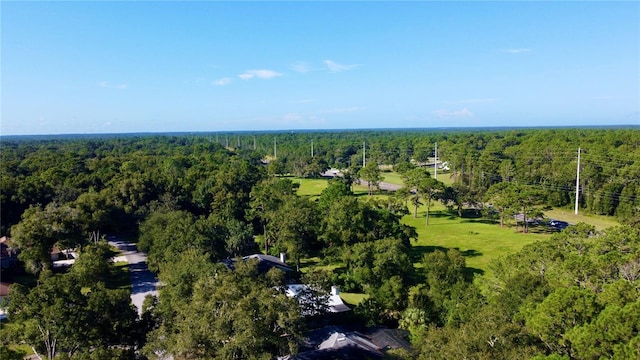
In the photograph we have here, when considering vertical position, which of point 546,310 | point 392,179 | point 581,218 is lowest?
point 581,218

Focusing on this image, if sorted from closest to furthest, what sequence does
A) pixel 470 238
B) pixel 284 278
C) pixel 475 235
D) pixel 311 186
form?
pixel 284 278 → pixel 470 238 → pixel 475 235 → pixel 311 186

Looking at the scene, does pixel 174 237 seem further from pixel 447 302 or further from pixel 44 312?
pixel 447 302

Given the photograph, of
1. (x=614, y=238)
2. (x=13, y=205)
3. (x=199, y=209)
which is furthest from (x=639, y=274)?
(x=13, y=205)

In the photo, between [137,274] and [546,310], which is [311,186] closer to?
[137,274]

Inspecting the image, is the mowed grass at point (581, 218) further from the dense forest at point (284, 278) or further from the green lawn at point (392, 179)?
the green lawn at point (392, 179)

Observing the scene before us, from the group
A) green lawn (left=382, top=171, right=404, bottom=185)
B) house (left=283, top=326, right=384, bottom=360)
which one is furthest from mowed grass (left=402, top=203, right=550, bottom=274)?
green lawn (left=382, top=171, right=404, bottom=185)

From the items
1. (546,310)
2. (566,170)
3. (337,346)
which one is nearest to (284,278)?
(337,346)

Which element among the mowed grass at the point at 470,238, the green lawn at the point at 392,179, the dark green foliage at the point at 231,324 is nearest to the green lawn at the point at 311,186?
the green lawn at the point at 392,179

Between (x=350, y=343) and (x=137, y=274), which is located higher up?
(x=350, y=343)
